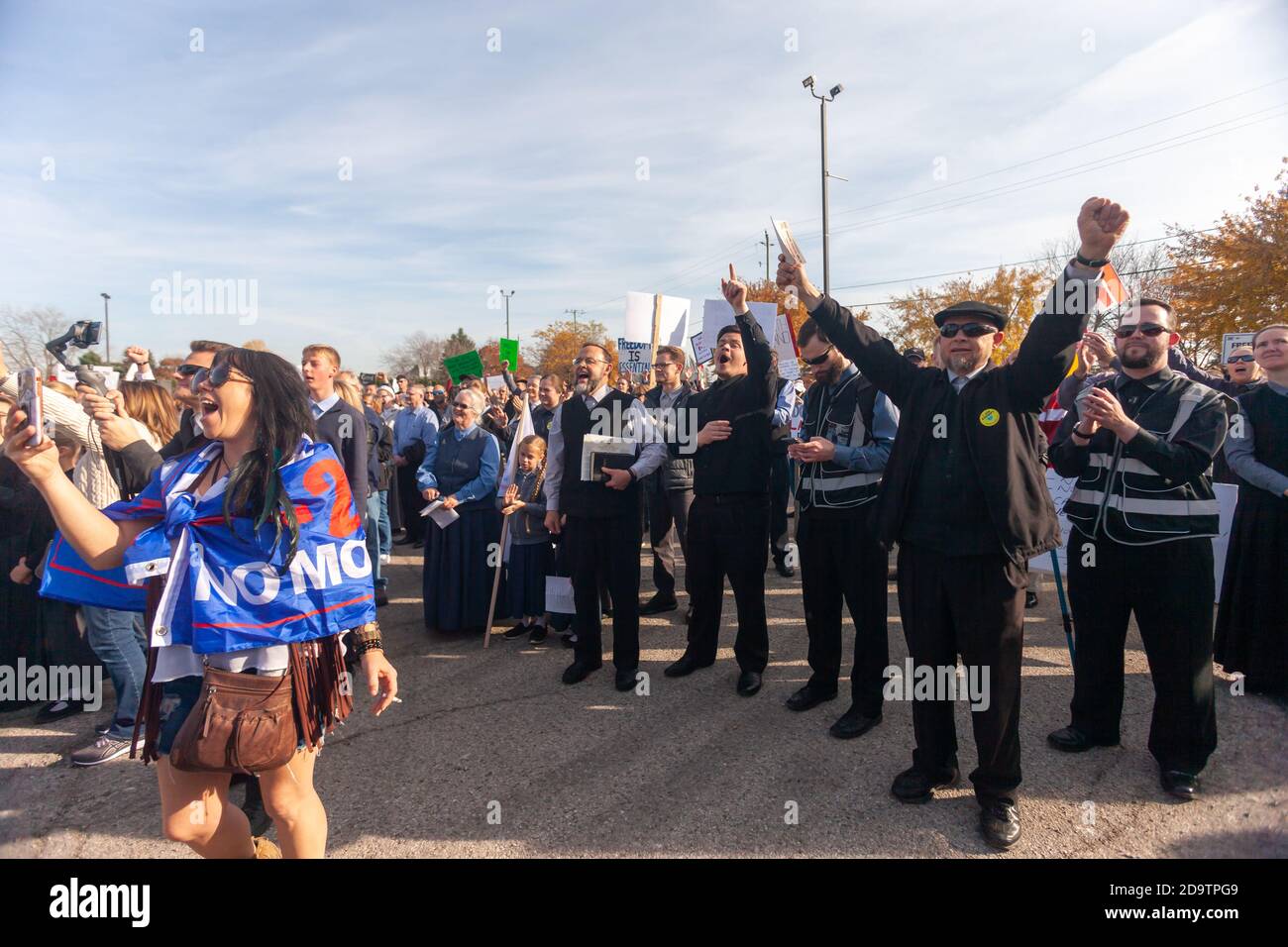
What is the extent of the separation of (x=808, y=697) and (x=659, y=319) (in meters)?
7.26

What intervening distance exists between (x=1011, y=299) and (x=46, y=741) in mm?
31832

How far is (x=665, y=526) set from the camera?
24.7 feet

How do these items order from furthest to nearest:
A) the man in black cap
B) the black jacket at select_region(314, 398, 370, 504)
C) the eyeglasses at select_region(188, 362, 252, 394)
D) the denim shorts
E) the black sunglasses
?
the black jacket at select_region(314, 398, 370, 504), the black sunglasses, the man in black cap, the denim shorts, the eyeglasses at select_region(188, 362, 252, 394)

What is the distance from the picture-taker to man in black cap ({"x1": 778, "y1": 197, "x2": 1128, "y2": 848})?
302 centimetres

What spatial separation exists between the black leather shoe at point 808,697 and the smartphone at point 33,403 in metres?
3.80

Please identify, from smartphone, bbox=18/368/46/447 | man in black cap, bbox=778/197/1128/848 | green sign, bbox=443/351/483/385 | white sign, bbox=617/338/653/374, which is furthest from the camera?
white sign, bbox=617/338/653/374

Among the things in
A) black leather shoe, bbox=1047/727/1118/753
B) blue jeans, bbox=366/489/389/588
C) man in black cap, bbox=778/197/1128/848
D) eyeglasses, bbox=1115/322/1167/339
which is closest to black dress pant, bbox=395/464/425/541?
blue jeans, bbox=366/489/389/588

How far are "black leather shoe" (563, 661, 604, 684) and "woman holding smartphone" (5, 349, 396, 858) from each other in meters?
2.59

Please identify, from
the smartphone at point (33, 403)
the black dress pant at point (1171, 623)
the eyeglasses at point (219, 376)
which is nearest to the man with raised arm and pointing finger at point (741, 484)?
the black dress pant at point (1171, 623)

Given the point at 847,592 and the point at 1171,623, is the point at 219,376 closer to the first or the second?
the point at 847,592

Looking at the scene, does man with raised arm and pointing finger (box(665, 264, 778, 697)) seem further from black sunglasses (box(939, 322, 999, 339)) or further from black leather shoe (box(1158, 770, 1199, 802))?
black leather shoe (box(1158, 770, 1199, 802))
